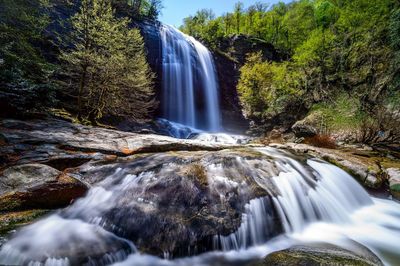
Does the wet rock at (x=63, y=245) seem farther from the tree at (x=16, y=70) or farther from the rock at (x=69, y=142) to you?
the tree at (x=16, y=70)

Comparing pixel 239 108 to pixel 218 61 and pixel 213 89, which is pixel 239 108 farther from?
pixel 218 61

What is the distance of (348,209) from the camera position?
6020 mm

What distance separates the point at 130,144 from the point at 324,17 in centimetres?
2735

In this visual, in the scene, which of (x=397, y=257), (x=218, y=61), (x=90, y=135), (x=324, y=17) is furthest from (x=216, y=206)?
(x=324, y=17)

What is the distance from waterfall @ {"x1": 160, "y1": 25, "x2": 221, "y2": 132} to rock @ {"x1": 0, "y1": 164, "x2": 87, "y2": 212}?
16241 millimetres

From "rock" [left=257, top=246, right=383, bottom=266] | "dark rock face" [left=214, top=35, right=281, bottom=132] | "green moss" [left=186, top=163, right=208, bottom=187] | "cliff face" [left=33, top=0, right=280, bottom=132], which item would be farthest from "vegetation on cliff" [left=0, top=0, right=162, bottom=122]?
"dark rock face" [left=214, top=35, right=281, bottom=132]

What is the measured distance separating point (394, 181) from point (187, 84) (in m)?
17.2

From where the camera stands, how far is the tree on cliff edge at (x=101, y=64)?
10656mm

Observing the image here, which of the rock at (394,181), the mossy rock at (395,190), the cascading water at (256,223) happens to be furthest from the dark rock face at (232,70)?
the cascading water at (256,223)

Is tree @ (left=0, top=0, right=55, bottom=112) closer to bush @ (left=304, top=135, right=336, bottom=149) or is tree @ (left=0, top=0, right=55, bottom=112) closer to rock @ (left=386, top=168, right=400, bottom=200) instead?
rock @ (left=386, top=168, right=400, bottom=200)

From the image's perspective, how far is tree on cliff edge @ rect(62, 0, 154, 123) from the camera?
35.0 ft

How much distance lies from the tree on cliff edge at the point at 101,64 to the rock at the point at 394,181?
10.9 metres

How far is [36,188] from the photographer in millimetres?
4129

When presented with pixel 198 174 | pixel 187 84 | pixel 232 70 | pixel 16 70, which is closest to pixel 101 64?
pixel 16 70
